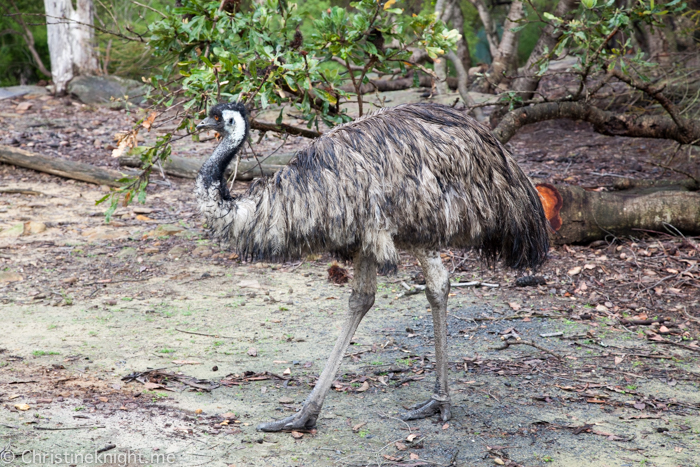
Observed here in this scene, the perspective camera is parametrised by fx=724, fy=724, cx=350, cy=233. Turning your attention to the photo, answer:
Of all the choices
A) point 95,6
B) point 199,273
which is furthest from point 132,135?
point 95,6

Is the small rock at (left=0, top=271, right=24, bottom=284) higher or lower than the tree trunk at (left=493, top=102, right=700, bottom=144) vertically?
lower

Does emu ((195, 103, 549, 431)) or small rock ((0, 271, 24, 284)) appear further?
small rock ((0, 271, 24, 284))

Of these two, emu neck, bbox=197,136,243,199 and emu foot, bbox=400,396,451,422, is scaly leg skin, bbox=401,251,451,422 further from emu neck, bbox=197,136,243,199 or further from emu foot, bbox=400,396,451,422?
emu neck, bbox=197,136,243,199

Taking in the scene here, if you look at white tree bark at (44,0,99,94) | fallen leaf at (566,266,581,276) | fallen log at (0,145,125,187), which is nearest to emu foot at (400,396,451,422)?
fallen leaf at (566,266,581,276)

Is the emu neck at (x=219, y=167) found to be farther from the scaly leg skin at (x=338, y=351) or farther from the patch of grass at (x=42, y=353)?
the patch of grass at (x=42, y=353)

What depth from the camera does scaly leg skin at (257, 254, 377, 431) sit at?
3582 mm

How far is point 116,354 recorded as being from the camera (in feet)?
14.8

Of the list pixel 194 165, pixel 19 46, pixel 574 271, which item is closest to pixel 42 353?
pixel 574 271

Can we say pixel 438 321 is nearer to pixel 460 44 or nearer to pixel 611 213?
pixel 611 213

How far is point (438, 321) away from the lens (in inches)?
152

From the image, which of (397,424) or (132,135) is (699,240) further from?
(132,135)

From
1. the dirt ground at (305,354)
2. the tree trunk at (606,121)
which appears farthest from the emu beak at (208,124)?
the tree trunk at (606,121)

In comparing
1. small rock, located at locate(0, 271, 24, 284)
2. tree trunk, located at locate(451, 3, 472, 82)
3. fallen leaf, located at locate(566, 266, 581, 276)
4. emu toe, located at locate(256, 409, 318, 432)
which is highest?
tree trunk, located at locate(451, 3, 472, 82)

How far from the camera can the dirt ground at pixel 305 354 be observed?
341 centimetres
